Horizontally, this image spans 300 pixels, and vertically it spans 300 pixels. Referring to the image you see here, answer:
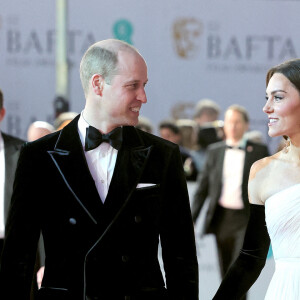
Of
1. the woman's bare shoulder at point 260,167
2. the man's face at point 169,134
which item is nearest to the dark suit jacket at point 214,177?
the man's face at point 169,134

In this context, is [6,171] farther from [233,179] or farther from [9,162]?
[233,179]

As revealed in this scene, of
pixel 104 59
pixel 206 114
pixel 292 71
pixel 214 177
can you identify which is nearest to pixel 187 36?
pixel 206 114

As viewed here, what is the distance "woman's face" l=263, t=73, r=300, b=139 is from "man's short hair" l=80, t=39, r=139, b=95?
28.4 inches

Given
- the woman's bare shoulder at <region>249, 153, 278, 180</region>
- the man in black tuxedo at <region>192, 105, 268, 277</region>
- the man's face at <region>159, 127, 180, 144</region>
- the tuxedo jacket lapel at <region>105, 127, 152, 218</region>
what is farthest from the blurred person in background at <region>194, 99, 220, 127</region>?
the tuxedo jacket lapel at <region>105, 127, 152, 218</region>

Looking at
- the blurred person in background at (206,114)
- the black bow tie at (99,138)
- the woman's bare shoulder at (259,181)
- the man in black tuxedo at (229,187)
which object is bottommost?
the man in black tuxedo at (229,187)

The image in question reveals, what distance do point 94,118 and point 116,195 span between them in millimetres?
386

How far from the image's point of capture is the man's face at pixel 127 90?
418cm

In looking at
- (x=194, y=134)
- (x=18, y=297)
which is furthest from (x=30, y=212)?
(x=194, y=134)

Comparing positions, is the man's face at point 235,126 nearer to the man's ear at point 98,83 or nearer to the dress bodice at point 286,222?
the dress bodice at point 286,222

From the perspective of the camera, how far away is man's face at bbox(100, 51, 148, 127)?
4.18 meters

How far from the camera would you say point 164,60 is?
14.4 metres

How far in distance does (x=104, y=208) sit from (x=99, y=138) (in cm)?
32

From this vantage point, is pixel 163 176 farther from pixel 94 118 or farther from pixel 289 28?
pixel 289 28

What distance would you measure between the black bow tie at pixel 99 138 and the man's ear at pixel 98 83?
6.6 inches
